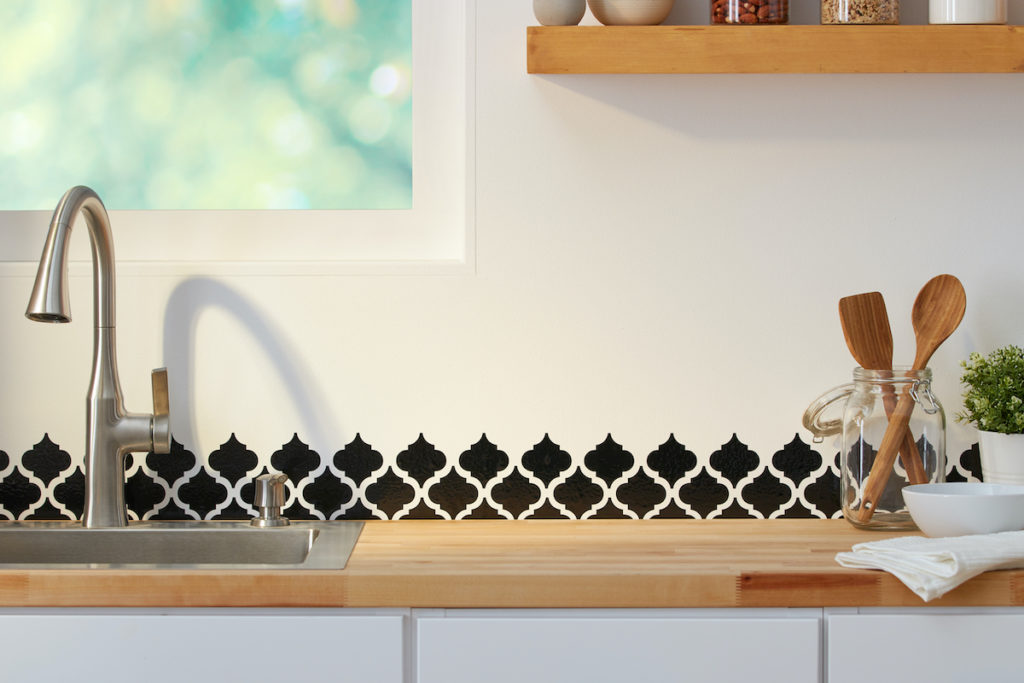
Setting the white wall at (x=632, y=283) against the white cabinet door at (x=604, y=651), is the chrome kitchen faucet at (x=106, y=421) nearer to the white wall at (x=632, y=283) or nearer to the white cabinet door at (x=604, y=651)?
the white wall at (x=632, y=283)

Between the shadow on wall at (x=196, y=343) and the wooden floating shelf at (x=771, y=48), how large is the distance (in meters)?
0.60

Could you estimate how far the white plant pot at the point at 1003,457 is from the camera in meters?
1.40

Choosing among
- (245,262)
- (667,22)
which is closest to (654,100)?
(667,22)

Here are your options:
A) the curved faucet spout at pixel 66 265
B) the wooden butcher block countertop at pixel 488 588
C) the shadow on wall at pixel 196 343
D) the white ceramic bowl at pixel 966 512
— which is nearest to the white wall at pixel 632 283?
the shadow on wall at pixel 196 343

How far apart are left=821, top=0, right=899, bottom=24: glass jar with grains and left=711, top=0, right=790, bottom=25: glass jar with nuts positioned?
0.08 meters

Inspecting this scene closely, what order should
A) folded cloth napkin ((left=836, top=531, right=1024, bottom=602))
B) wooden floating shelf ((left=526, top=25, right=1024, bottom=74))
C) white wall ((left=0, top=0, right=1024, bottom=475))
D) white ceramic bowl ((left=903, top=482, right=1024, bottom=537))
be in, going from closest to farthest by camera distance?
folded cloth napkin ((left=836, top=531, right=1024, bottom=602)) → white ceramic bowl ((left=903, top=482, right=1024, bottom=537)) → wooden floating shelf ((left=526, top=25, right=1024, bottom=74)) → white wall ((left=0, top=0, right=1024, bottom=475))

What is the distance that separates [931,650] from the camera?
1.14m

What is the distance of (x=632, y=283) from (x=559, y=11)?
0.44 metres

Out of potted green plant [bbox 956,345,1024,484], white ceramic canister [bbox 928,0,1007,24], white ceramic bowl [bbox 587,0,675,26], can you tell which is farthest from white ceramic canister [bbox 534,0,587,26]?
potted green plant [bbox 956,345,1024,484]

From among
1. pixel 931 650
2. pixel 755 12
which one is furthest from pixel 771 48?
pixel 931 650

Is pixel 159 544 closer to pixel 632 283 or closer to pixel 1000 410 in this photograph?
pixel 632 283

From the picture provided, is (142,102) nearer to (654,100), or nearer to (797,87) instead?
(654,100)

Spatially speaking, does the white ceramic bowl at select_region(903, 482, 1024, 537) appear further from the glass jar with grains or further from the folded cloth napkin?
the glass jar with grains

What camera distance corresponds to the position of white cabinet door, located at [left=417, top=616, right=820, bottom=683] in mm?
1139
